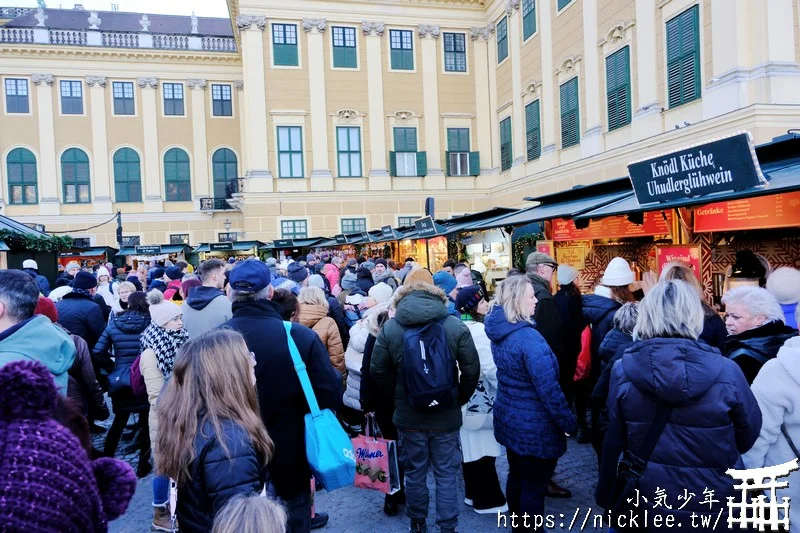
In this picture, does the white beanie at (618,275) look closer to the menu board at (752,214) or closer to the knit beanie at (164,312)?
the menu board at (752,214)

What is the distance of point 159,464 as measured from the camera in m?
2.21

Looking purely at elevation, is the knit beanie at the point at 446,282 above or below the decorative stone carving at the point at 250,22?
below

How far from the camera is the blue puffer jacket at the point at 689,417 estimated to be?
249cm

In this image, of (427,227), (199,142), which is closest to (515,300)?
(427,227)

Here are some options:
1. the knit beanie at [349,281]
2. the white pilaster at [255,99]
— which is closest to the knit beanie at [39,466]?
the knit beanie at [349,281]

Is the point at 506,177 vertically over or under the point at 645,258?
over

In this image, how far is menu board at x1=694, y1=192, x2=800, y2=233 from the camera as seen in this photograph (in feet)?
17.5

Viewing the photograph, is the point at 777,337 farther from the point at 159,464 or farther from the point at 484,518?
the point at 159,464

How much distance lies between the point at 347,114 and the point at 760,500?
24.5 metres

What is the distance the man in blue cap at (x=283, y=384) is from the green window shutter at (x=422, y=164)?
921 inches

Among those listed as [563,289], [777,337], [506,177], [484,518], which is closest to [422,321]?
[484,518]

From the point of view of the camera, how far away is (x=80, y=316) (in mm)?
6117

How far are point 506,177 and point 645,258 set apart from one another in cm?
1641

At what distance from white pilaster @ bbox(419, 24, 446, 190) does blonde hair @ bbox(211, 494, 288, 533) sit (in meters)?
24.9
